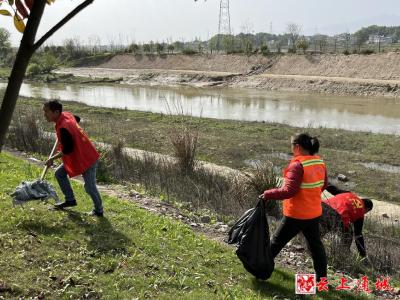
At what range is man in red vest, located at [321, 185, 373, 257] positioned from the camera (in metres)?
6.25

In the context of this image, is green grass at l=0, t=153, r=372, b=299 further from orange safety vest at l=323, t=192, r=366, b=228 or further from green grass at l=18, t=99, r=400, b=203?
green grass at l=18, t=99, r=400, b=203

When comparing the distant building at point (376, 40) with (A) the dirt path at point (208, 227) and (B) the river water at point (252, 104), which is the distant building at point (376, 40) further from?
(A) the dirt path at point (208, 227)

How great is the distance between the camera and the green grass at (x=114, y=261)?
3996 millimetres

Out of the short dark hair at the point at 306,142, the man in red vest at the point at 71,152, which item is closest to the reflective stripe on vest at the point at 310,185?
the short dark hair at the point at 306,142

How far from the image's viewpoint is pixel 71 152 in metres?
5.75

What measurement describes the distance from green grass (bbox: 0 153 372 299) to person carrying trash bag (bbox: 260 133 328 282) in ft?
1.79

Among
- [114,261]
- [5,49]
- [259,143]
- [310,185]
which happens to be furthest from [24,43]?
[5,49]

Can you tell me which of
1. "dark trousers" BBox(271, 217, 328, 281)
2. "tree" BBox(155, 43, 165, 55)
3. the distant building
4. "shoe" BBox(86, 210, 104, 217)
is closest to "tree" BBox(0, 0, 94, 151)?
"dark trousers" BBox(271, 217, 328, 281)

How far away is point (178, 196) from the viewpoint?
9094 mm

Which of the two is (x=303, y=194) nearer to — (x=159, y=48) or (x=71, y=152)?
(x=71, y=152)

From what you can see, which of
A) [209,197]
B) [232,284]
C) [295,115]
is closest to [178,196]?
[209,197]

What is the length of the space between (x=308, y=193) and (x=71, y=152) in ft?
9.58

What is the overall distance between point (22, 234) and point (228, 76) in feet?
157

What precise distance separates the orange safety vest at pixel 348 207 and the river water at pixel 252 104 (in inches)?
589
